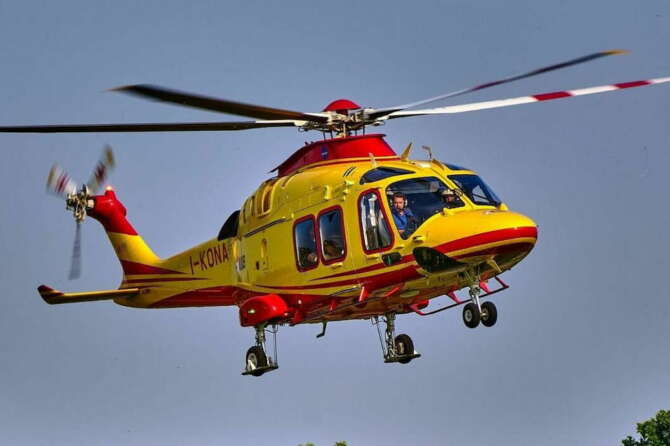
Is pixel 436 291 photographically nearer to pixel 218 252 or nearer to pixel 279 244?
pixel 279 244

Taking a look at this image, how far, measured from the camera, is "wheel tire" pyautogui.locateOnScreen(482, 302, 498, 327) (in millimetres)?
29484

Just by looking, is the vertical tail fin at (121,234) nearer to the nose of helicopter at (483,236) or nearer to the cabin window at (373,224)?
the cabin window at (373,224)

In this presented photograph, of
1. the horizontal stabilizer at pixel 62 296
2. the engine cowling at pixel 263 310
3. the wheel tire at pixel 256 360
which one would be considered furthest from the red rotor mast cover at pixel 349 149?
the horizontal stabilizer at pixel 62 296

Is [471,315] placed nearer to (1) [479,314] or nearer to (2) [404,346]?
(1) [479,314]

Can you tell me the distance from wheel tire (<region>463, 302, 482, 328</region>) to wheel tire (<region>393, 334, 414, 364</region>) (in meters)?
3.72

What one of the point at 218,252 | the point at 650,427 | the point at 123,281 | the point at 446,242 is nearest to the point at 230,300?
the point at 218,252

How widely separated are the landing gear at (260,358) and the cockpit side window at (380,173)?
481cm

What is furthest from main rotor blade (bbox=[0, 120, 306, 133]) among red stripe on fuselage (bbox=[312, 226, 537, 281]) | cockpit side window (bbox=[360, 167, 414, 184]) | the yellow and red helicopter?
red stripe on fuselage (bbox=[312, 226, 537, 281])

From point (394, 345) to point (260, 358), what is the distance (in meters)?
3.08

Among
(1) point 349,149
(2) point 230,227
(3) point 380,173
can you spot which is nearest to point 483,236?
(3) point 380,173

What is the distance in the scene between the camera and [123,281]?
128ft

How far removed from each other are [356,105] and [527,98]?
3.84m

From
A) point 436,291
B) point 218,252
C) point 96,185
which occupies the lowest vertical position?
point 436,291

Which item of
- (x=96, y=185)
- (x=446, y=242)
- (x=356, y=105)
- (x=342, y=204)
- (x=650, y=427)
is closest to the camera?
(x=446, y=242)
